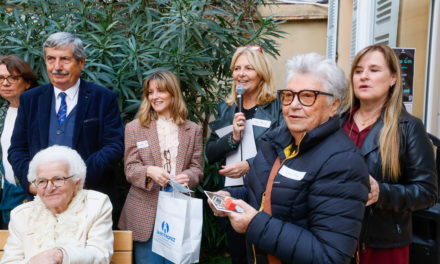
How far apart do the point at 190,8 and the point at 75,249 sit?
98.0 inches

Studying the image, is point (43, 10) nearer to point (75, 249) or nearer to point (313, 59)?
point (75, 249)

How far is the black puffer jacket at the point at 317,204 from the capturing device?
1314mm

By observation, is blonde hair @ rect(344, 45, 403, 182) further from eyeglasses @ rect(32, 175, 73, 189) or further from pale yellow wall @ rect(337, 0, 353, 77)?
pale yellow wall @ rect(337, 0, 353, 77)

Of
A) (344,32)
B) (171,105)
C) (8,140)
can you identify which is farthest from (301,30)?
(8,140)

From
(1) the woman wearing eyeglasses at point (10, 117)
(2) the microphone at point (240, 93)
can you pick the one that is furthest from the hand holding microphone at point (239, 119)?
(1) the woman wearing eyeglasses at point (10, 117)

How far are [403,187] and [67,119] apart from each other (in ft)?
7.08

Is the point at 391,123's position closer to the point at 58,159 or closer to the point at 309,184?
the point at 309,184

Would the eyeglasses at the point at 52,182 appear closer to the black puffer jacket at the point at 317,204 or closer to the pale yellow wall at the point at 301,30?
the black puffer jacket at the point at 317,204

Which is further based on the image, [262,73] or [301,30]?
[301,30]

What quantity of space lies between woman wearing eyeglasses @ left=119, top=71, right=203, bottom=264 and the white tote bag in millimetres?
185

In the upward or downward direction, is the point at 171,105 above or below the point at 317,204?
above

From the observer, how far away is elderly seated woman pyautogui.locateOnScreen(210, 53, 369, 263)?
132 centimetres

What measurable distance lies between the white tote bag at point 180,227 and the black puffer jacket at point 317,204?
84 cm

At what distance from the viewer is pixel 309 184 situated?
140 centimetres
